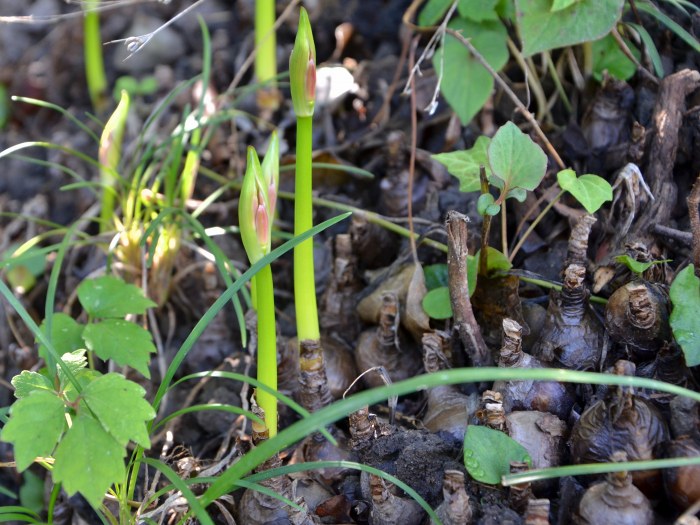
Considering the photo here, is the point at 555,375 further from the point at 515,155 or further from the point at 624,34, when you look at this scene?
the point at 624,34

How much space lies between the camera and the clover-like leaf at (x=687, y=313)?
1.03 m

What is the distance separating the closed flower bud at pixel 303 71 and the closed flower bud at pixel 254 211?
127 mm

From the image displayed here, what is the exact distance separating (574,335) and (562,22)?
0.62 metres

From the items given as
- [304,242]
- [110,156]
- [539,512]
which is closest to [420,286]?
[304,242]

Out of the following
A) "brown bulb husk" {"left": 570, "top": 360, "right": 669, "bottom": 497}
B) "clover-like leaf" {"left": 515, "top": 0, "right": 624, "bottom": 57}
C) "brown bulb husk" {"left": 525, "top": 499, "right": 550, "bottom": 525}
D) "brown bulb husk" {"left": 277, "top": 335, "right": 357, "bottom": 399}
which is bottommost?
"brown bulb husk" {"left": 277, "top": 335, "right": 357, "bottom": 399}

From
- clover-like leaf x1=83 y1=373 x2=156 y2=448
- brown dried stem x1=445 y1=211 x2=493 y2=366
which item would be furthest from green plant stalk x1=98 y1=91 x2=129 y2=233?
brown dried stem x1=445 y1=211 x2=493 y2=366

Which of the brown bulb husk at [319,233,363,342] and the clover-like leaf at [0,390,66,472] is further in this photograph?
the brown bulb husk at [319,233,363,342]

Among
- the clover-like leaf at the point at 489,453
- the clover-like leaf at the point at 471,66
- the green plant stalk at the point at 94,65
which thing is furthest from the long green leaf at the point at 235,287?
the green plant stalk at the point at 94,65

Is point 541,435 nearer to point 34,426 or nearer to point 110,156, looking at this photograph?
point 34,426

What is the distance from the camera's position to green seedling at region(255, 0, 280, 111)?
6.15 ft

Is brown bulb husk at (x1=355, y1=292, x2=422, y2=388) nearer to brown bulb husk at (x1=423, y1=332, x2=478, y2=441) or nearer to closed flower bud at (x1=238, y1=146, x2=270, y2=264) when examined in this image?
brown bulb husk at (x1=423, y1=332, x2=478, y2=441)

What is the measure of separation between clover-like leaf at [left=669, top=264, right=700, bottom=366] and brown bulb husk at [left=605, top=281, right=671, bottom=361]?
0.04 m

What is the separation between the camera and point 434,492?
1.06 meters

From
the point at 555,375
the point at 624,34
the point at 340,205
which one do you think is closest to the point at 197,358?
the point at 340,205
